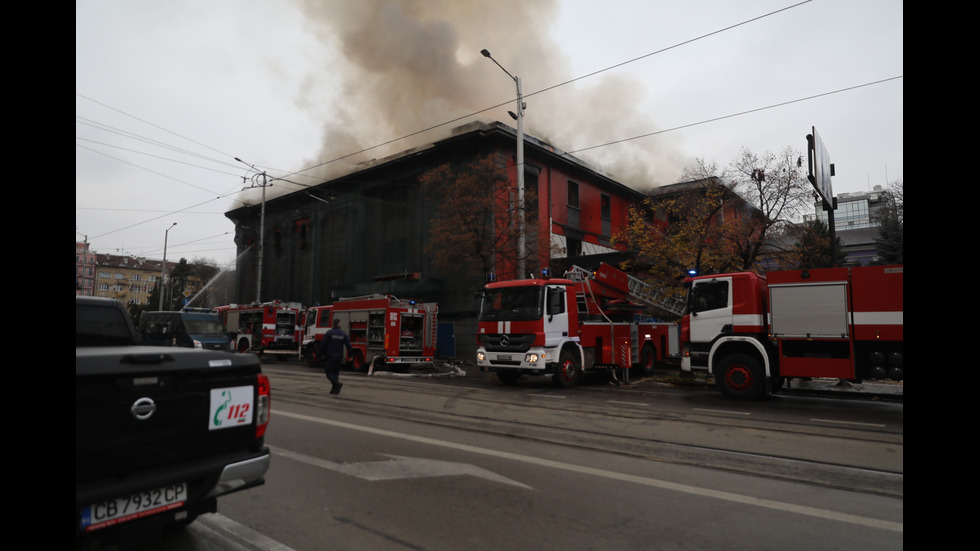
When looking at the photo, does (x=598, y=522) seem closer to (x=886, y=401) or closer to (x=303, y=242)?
(x=886, y=401)

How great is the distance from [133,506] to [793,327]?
11.4m

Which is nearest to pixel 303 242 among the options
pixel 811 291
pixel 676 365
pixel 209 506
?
pixel 676 365

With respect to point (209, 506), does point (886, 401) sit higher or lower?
lower

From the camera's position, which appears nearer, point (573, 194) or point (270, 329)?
point (270, 329)

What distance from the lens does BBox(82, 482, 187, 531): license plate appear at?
2.58 metres

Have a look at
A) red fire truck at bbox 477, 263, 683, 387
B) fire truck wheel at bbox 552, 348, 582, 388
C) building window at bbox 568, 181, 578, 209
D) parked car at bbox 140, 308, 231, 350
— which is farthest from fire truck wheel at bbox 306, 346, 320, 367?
building window at bbox 568, 181, 578, 209

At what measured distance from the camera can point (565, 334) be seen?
1440 cm

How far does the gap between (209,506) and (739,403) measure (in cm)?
1084

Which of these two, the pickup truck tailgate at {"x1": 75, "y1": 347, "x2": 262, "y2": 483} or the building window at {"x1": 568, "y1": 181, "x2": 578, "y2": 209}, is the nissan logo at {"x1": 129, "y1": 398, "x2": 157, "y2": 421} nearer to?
the pickup truck tailgate at {"x1": 75, "y1": 347, "x2": 262, "y2": 483}

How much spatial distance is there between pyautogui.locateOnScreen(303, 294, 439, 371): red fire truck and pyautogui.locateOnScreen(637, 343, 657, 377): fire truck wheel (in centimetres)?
844

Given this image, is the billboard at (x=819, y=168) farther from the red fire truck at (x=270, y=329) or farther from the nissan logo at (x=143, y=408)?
the red fire truck at (x=270, y=329)

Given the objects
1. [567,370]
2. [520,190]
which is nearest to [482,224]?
[520,190]

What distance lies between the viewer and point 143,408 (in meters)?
2.83

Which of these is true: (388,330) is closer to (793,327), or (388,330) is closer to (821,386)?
(793,327)
